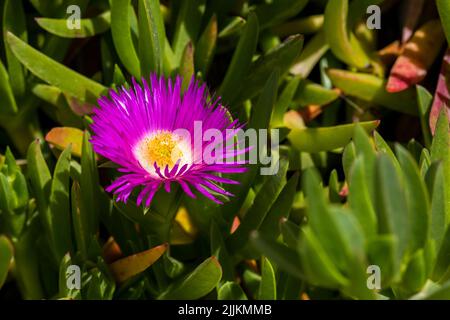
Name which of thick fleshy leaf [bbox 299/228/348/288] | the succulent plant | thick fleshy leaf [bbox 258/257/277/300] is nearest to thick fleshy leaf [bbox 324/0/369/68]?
the succulent plant

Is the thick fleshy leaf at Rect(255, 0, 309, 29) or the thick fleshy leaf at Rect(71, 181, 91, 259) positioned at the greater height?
the thick fleshy leaf at Rect(255, 0, 309, 29)

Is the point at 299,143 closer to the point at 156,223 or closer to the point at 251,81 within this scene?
the point at 251,81

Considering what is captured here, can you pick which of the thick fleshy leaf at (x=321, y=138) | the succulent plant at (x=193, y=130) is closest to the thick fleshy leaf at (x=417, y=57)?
the succulent plant at (x=193, y=130)

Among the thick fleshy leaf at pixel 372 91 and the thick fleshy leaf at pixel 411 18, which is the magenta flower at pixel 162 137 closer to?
the thick fleshy leaf at pixel 372 91

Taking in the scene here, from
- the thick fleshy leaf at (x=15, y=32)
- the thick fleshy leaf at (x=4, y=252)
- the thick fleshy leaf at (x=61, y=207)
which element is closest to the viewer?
the thick fleshy leaf at (x=4, y=252)

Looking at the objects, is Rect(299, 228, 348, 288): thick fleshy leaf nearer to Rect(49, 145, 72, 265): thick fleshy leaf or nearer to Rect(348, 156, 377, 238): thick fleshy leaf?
Rect(348, 156, 377, 238): thick fleshy leaf

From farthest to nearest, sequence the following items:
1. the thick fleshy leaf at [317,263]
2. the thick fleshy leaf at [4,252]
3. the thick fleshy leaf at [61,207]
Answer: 1. the thick fleshy leaf at [61,207]
2. the thick fleshy leaf at [4,252]
3. the thick fleshy leaf at [317,263]

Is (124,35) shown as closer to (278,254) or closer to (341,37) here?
(341,37)

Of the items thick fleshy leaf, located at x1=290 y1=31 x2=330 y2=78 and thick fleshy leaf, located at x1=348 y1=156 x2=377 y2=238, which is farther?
thick fleshy leaf, located at x1=290 y1=31 x2=330 y2=78
